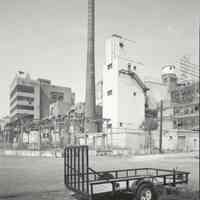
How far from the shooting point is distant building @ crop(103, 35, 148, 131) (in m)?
28.0

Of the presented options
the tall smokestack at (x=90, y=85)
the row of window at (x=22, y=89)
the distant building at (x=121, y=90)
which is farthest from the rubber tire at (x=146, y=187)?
the row of window at (x=22, y=89)

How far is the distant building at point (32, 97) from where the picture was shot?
2936cm

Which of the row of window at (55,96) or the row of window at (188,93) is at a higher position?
the row of window at (55,96)

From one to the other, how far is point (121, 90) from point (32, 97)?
41.5ft

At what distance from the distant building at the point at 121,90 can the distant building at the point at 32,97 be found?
5068mm

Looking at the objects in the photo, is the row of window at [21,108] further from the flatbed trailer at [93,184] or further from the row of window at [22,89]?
the flatbed trailer at [93,184]

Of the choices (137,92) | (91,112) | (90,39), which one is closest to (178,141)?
(137,92)

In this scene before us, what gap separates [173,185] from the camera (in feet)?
17.3

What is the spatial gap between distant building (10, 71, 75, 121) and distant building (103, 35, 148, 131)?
5.07 meters

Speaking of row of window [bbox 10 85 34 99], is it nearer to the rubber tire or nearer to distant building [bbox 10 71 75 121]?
distant building [bbox 10 71 75 121]

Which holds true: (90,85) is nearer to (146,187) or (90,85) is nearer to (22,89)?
(22,89)

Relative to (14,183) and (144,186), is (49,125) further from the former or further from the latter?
(144,186)

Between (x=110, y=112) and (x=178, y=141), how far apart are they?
865cm

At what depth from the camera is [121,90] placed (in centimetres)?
2870
